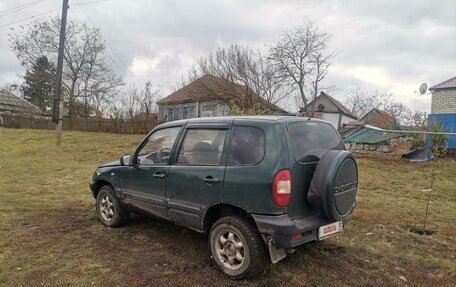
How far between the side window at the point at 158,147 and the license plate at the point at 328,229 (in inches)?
81.0

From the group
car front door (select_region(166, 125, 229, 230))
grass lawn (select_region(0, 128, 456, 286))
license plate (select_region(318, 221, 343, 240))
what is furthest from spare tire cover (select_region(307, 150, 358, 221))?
car front door (select_region(166, 125, 229, 230))

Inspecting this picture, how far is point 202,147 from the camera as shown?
414cm

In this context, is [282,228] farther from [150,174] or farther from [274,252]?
[150,174]

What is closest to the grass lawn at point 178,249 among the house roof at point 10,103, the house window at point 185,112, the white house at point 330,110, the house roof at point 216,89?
the house roof at point 216,89

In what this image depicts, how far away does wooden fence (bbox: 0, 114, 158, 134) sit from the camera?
26.0 metres

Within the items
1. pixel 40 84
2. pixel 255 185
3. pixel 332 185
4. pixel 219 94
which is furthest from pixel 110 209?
pixel 40 84

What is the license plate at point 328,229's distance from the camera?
12.1ft

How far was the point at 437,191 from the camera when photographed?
8492mm

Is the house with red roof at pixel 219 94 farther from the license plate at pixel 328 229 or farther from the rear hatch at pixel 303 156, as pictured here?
the license plate at pixel 328 229

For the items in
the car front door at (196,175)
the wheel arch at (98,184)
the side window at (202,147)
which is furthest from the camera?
the wheel arch at (98,184)

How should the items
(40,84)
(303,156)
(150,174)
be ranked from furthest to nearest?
(40,84) < (150,174) < (303,156)

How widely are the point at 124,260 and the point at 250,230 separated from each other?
168cm

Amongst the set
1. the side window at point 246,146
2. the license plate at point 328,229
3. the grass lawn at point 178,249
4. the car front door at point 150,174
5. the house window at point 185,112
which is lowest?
the grass lawn at point 178,249

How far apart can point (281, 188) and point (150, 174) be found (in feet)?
6.55
